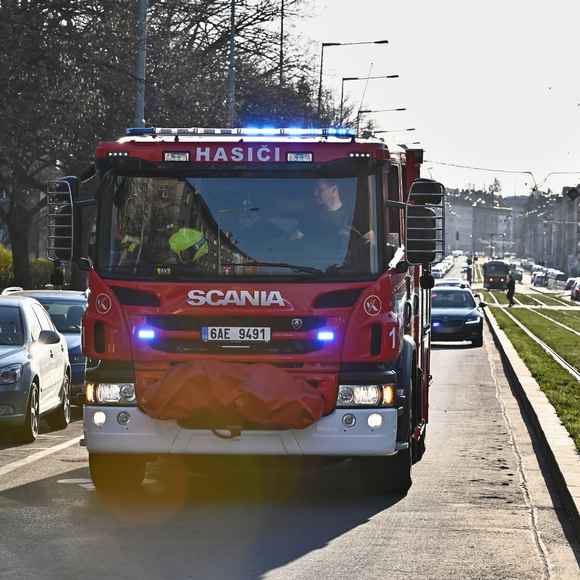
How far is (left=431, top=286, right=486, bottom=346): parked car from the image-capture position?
140 feet

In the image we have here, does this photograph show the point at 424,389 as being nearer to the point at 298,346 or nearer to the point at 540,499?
the point at 540,499

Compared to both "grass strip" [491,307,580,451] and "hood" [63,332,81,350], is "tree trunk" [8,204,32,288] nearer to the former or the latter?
"grass strip" [491,307,580,451]

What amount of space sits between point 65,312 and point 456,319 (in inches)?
823

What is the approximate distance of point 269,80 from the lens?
62.5 meters

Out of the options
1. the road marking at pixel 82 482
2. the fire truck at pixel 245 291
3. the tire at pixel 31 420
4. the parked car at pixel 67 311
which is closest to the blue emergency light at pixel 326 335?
the fire truck at pixel 245 291

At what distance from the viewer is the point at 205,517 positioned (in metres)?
11.3

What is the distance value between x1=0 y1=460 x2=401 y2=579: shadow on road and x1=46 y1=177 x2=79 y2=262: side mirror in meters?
1.78

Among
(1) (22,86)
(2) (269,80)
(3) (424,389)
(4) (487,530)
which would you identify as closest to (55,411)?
(3) (424,389)

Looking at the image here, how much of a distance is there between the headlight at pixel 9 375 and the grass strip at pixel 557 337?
17794 millimetres

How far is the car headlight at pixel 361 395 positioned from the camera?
38.7ft

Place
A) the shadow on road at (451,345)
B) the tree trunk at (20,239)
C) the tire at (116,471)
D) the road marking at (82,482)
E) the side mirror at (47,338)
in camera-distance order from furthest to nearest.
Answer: the tree trunk at (20,239), the shadow on road at (451,345), the side mirror at (47,338), the road marking at (82,482), the tire at (116,471)

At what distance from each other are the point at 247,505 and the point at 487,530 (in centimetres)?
189

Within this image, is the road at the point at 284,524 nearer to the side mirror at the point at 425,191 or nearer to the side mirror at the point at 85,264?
the side mirror at the point at 85,264

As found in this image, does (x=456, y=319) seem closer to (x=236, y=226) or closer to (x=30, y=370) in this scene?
(x=30, y=370)
